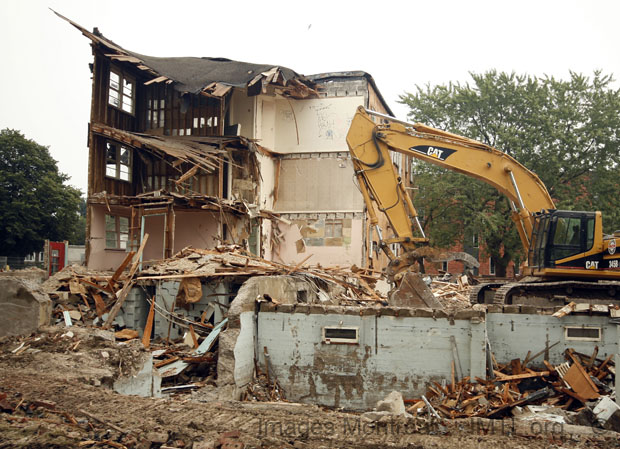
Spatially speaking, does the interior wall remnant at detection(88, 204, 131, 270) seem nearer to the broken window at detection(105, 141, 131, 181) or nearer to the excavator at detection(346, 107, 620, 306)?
the broken window at detection(105, 141, 131, 181)

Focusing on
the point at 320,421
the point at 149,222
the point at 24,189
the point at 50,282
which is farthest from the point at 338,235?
the point at 24,189

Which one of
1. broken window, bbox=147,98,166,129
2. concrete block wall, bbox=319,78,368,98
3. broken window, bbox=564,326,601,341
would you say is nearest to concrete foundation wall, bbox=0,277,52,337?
broken window, bbox=564,326,601,341

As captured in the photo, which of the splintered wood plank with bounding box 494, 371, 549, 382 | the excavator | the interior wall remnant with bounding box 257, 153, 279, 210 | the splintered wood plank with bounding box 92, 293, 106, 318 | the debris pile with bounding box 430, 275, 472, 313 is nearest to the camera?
the splintered wood plank with bounding box 494, 371, 549, 382

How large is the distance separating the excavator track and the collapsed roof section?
12783 millimetres

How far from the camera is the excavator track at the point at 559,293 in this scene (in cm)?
1266

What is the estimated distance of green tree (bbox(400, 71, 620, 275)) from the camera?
28312 mm

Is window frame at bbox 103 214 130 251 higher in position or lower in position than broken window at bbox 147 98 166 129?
lower

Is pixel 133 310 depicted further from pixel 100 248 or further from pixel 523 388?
pixel 523 388

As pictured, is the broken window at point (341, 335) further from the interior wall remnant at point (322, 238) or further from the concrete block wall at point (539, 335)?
the interior wall remnant at point (322, 238)

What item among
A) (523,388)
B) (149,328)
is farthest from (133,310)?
(523,388)

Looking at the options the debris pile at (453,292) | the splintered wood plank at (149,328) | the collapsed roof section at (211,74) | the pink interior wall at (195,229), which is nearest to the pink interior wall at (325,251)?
the debris pile at (453,292)

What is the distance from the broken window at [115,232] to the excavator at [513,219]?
1182cm

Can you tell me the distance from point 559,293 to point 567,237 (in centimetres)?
132

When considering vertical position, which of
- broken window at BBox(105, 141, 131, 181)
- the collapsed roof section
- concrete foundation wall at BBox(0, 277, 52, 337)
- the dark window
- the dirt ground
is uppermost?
the collapsed roof section
